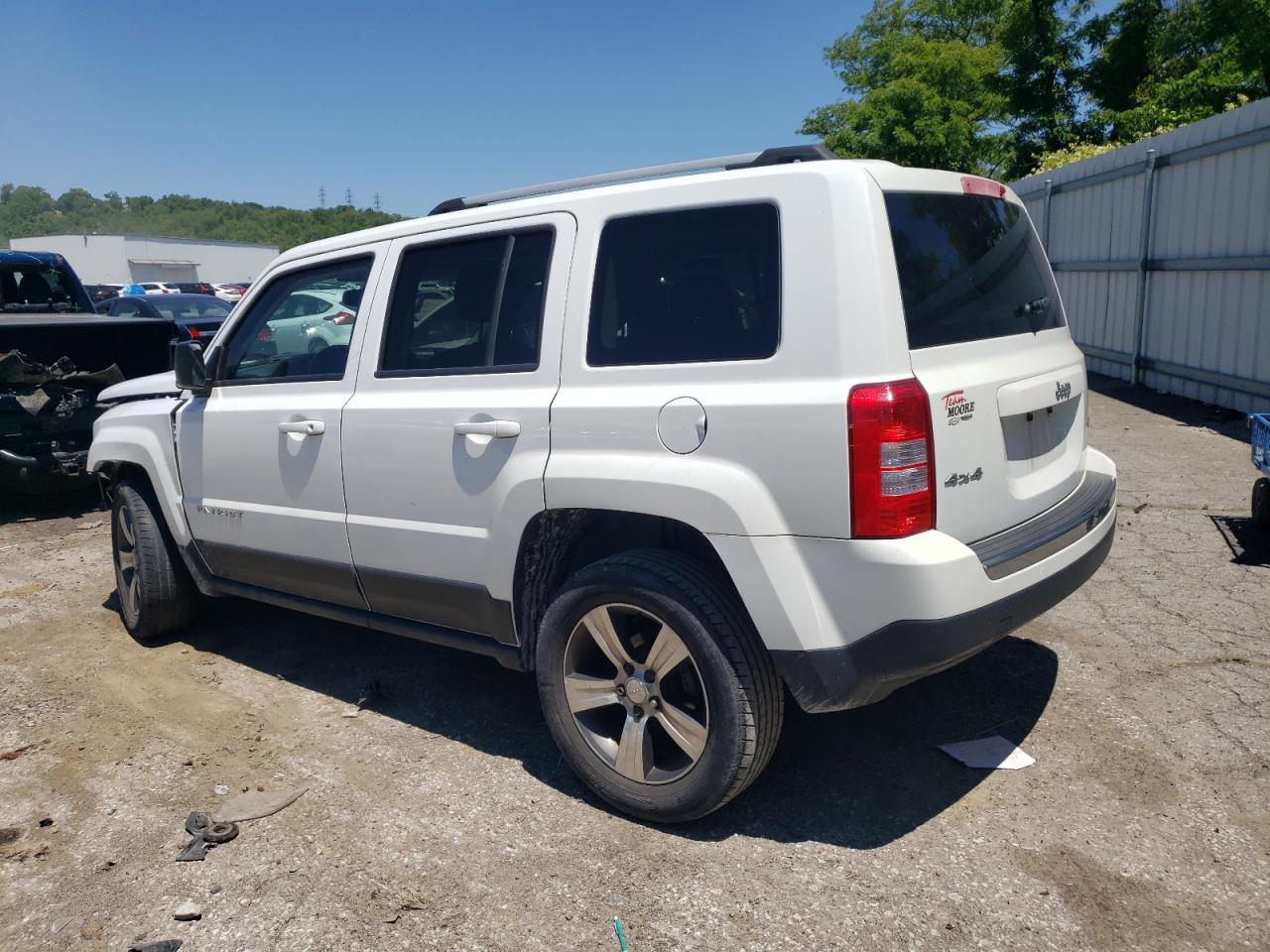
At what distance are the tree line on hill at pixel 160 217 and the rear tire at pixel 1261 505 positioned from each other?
→ 114090 millimetres

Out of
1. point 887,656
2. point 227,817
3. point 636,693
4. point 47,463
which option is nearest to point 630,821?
point 636,693

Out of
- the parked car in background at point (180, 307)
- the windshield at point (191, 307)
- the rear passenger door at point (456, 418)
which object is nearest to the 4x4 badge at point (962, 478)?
the rear passenger door at point (456, 418)

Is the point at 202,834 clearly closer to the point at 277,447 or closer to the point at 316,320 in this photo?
the point at 277,447

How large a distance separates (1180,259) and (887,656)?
941cm

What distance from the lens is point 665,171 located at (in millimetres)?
3605

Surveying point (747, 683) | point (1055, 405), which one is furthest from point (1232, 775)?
point (747, 683)

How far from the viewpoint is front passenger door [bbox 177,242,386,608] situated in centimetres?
414

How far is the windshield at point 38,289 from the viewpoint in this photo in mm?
10500

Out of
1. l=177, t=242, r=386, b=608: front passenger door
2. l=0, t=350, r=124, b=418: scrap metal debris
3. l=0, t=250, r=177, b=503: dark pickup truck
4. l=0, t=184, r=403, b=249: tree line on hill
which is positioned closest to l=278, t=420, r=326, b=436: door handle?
l=177, t=242, r=386, b=608: front passenger door

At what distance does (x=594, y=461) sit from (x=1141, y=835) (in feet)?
6.64

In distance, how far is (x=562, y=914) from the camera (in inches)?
115

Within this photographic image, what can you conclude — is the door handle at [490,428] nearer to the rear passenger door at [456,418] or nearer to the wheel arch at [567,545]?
the rear passenger door at [456,418]

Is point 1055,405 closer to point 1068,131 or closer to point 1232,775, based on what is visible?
point 1232,775

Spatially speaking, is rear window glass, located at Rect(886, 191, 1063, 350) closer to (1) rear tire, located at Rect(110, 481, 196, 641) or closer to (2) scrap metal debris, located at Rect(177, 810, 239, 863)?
(2) scrap metal debris, located at Rect(177, 810, 239, 863)
